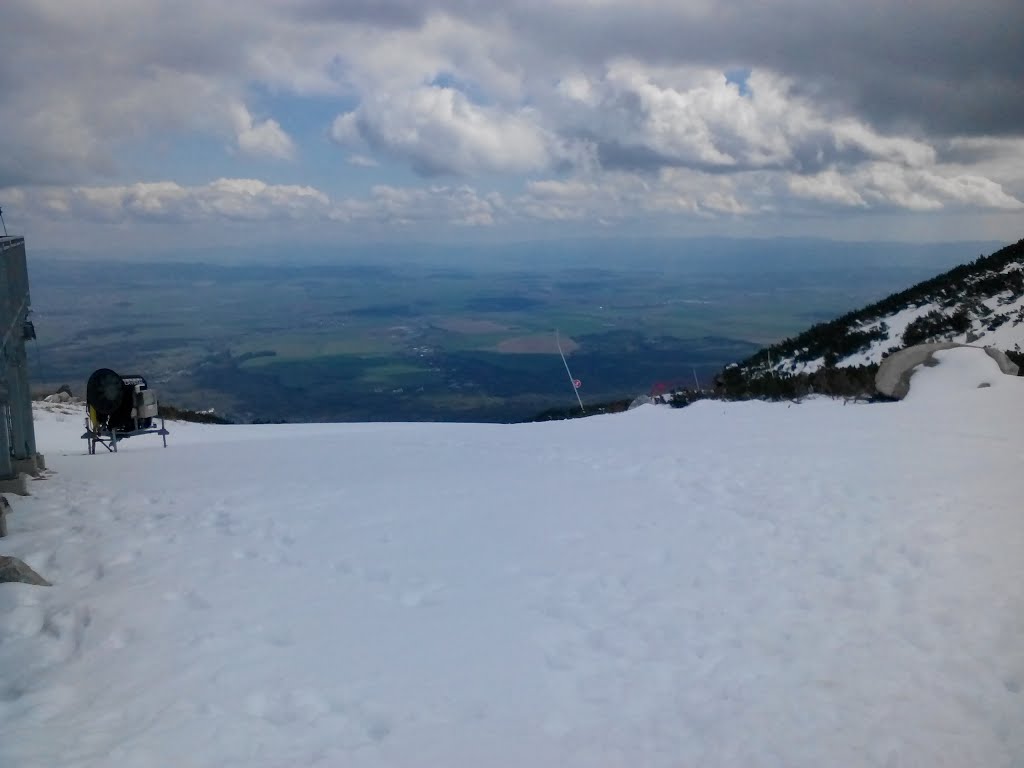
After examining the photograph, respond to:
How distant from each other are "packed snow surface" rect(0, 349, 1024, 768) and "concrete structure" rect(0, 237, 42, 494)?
2.83 ft

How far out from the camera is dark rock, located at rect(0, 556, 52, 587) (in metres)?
6.19

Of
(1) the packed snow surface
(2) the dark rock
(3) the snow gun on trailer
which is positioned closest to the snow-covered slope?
(1) the packed snow surface

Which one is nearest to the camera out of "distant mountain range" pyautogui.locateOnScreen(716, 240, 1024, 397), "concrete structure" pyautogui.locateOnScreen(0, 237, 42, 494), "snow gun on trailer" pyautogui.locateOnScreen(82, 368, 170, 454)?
"concrete structure" pyautogui.locateOnScreen(0, 237, 42, 494)

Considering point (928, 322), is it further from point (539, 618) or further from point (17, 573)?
point (17, 573)

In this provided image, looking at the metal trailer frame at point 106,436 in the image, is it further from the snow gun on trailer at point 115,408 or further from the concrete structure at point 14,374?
the concrete structure at point 14,374

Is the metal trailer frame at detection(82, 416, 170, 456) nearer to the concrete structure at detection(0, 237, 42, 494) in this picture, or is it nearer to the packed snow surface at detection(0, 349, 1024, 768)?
the concrete structure at detection(0, 237, 42, 494)

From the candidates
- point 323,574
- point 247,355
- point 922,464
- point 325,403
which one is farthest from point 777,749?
point 247,355

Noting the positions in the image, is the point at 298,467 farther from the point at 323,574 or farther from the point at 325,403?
the point at 325,403

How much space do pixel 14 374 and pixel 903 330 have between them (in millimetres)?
25983

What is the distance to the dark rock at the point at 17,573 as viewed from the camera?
6191mm

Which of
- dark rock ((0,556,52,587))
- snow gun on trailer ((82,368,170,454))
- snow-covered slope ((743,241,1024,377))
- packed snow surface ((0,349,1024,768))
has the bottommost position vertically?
packed snow surface ((0,349,1024,768))

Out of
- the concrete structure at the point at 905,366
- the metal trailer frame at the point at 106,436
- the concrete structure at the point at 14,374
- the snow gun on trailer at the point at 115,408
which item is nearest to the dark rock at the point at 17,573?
the concrete structure at the point at 14,374

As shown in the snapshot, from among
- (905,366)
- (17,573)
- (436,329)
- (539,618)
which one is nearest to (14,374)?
(17,573)

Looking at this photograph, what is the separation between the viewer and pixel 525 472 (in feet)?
35.8
